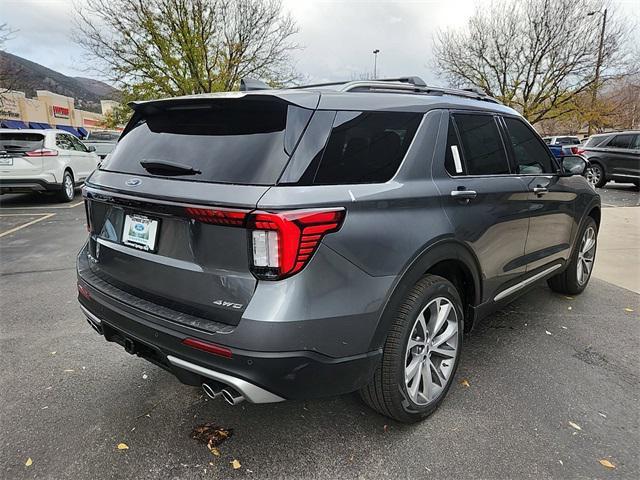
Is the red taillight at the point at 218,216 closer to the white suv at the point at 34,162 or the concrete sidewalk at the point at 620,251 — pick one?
the concrete sidewalk at the point at 620,251

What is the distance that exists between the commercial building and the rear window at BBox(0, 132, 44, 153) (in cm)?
2595

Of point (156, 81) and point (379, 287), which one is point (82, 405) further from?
point (156, 81)

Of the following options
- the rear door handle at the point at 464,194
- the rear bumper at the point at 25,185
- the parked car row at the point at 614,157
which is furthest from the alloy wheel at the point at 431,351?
the parked car row at the point at 614,157

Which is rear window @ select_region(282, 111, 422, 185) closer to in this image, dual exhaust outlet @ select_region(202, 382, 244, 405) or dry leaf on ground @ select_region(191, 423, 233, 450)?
dual exhaust outlet @ select_region(202, 382, 244, 405)

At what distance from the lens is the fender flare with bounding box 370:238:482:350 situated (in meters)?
2.07

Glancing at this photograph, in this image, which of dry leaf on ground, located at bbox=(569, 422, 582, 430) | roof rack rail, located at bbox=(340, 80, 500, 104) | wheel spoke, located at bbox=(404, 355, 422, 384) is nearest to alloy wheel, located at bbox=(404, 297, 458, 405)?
wheel spoke, located at bbox=(404, 355, 422, 384)

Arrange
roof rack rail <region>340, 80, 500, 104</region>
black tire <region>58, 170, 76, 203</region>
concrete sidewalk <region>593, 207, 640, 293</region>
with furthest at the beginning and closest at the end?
1. black tire <region>58, 170, 76, 203</region>
2. concrete sidewalk <region>593, 207, 640, 293</region>
3. roof rack rail <region>340, 80, 500, 104</region>

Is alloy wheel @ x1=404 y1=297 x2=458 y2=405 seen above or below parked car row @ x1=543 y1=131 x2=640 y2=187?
below

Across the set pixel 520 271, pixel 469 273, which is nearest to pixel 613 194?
pixel 520 271

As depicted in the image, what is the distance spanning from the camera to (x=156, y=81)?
18.9 m

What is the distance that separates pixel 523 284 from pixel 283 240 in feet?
7.87

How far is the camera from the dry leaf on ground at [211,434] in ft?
7.62

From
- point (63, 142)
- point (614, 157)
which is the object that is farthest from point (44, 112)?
point (614, 157)

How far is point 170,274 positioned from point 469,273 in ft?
5.81
